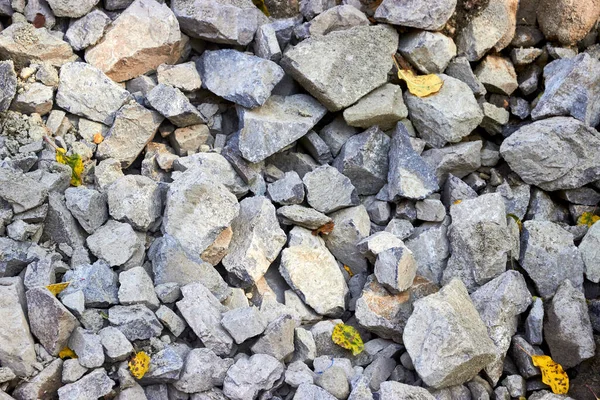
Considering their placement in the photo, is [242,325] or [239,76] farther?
[239,76]

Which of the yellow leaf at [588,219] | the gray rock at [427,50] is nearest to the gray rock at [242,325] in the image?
the gray rock at [427,50]

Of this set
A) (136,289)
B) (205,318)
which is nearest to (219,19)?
(136,289)

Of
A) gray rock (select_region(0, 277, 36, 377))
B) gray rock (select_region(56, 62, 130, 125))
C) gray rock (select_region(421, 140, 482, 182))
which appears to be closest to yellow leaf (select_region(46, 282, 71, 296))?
gray rock (select_region(0, 277, 36, 377))

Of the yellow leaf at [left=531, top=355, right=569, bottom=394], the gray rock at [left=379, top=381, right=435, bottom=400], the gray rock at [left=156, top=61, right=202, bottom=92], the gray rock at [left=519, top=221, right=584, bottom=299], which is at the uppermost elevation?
the gray rock at [left=156, top=61, right=202, bottom=92]

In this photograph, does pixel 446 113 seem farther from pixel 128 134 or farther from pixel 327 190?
pixel 128 134

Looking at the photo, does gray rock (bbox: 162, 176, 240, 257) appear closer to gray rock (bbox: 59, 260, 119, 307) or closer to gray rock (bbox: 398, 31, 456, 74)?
gray rock (bbox: 59, 260, 119, 307)
